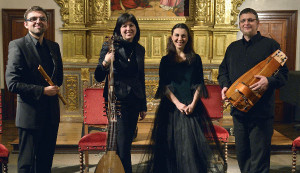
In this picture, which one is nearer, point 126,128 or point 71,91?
point 126,128

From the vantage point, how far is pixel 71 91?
6668 mm

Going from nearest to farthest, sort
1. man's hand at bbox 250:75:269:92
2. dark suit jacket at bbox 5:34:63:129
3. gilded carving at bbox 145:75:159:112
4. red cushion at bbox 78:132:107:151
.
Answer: dark suit jacket at bbox 5:34:63:129, man's hand at bbox 250:75:269:92, red cushion at bbox 78:132:107:151, gilded carving at bbox 145:75:159:112

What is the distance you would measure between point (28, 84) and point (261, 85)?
1898mm

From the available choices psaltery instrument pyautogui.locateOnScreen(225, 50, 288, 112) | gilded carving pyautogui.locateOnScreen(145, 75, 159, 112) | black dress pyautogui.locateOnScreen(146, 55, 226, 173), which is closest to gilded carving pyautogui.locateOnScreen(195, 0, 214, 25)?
gilded carving pyautogui.locateOnScreen(145, 75, 159, 112)

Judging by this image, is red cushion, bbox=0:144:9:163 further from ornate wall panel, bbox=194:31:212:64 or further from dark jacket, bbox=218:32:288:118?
ornate wall panel, bbox=194:31:212:64

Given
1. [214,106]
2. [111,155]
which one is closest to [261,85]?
[111,155]

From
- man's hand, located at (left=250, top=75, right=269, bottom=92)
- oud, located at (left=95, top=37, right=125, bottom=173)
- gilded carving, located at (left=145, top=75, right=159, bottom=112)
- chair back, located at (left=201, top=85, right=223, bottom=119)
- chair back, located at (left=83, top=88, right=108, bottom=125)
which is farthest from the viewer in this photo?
gilded carving, located at (left=145, top=75, right=159, bottom=112)

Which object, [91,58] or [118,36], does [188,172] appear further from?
[91,58]

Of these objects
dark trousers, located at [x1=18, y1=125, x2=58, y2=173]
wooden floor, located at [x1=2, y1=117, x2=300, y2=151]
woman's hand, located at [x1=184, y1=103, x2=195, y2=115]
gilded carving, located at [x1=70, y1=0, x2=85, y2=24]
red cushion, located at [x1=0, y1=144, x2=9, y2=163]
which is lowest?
wooden floor, located at [x1=2, y1=117, x2=300, y2=151]

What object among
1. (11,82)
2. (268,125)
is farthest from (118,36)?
(268,125)

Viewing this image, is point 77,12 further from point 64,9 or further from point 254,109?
point 254,109

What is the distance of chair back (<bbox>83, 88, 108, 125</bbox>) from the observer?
4371mm

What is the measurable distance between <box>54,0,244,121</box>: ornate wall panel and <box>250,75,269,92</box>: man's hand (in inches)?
136

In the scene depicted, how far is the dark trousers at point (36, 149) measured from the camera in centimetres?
298
